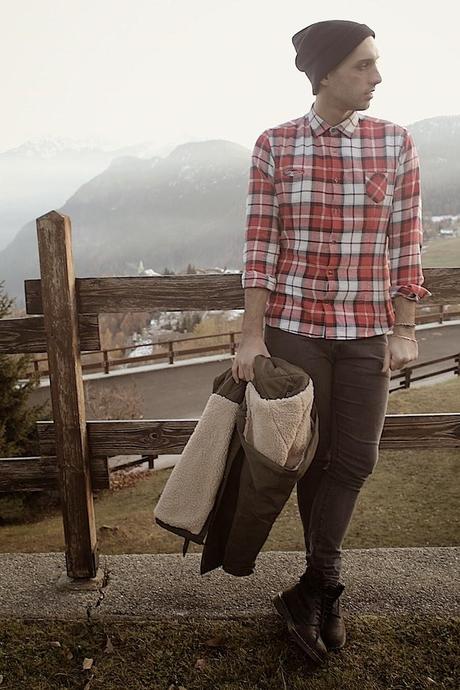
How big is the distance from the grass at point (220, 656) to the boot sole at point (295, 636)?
0.04 meters

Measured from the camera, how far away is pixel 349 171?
207 cm

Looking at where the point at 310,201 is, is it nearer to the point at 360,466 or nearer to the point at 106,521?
the point at 360,466

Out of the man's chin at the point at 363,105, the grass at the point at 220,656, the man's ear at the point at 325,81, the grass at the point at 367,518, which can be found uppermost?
the man's ear at the point at 325,81

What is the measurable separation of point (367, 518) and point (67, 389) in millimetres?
5593

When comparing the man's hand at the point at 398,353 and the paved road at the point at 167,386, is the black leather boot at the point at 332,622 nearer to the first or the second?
the man's hand at the point at 398,353

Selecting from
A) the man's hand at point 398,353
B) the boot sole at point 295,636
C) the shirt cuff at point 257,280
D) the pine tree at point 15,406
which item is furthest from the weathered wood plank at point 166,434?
the pine tree at point 15,406

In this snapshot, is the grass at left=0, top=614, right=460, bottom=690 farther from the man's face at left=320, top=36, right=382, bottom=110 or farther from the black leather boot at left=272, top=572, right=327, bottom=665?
the man's face at left=320, top=36, right=382, bottom=110

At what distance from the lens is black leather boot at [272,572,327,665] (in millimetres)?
2248

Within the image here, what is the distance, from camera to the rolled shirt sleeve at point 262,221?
2107mm

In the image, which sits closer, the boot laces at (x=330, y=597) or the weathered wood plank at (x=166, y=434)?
the boot laces at (x=330, y=597)

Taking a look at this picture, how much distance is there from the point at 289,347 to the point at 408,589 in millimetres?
1304

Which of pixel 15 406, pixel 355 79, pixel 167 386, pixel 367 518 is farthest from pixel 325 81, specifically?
pixel 167 386

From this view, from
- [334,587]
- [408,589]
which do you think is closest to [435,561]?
[408,589]

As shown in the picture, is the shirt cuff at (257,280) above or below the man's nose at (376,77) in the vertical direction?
below
